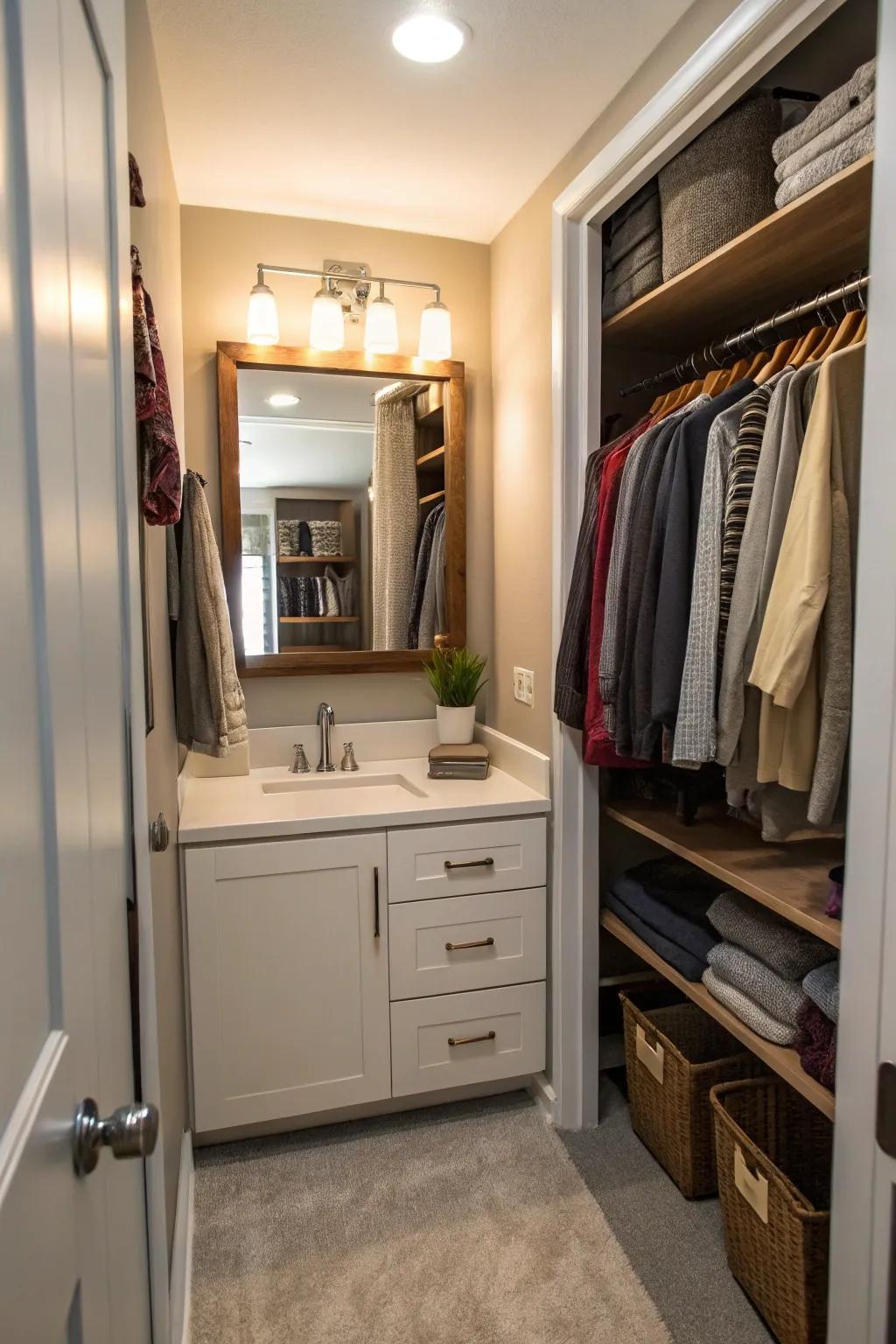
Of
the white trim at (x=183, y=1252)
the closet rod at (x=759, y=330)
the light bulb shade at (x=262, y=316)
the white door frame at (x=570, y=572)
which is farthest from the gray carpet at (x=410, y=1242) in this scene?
the light bulb shade at (x=262, y=316)

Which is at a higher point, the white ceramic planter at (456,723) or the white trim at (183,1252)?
the white ceramic planter at (456,723)

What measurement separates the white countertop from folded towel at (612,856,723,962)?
0.30 meters

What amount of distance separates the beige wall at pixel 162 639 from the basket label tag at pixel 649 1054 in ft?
3.55

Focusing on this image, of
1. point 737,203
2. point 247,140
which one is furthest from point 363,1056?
point 247,140

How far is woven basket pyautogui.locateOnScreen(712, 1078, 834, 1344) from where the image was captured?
138 centimetres

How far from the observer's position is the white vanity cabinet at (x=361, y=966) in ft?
6.37

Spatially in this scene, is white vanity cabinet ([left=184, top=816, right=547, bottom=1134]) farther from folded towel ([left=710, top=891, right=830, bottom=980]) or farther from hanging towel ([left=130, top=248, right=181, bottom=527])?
hanging towel ([left=130, top=248, right=181, bottom=527])

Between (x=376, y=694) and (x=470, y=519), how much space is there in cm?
64

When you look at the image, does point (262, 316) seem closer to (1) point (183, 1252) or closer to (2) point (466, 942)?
(2) point (466, 942)

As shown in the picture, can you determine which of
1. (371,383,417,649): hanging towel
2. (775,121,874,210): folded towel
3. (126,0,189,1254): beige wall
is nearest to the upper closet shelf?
(775,121,874,210): folded towel

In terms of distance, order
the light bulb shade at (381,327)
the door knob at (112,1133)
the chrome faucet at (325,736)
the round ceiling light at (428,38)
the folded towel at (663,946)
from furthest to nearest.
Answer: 1. the chrome faucet at (325,736)
2. the light bulb shade at (381,327)
3. the folded towel at (663,946)
4. the round ceiling light at (428,38)
5. the door knob at (112,1133)

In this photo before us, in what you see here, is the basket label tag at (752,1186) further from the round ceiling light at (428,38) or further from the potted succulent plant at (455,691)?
the round ceiling light at (428,38)

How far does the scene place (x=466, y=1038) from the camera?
2121 mm

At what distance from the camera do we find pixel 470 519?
261 cm
